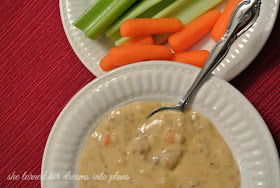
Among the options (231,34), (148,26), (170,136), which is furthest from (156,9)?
(170,136)

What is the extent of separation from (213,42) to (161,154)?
1.78 feet

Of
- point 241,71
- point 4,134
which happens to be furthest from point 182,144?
point 4,134

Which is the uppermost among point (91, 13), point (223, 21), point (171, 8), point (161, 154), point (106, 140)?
point (91, 13)

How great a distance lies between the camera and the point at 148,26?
4.50ft

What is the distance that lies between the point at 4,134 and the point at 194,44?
3.01ft

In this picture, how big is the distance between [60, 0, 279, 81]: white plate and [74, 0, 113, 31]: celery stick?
4 cm

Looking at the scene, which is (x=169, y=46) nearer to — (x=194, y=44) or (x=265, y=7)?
(x=194, y=44)

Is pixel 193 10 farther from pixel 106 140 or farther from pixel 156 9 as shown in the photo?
pixel 106 140

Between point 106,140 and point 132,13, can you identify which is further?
point 132,13

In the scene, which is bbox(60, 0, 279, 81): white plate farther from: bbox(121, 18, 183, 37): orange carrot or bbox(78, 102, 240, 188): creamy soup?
bbox(78, 102, 240, 188): creamy soup

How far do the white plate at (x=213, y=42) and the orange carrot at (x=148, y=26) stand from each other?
0.45ft

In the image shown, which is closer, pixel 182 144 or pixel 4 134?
pixel 182 144

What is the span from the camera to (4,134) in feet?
4.99

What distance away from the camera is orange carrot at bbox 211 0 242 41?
135 centimetres
